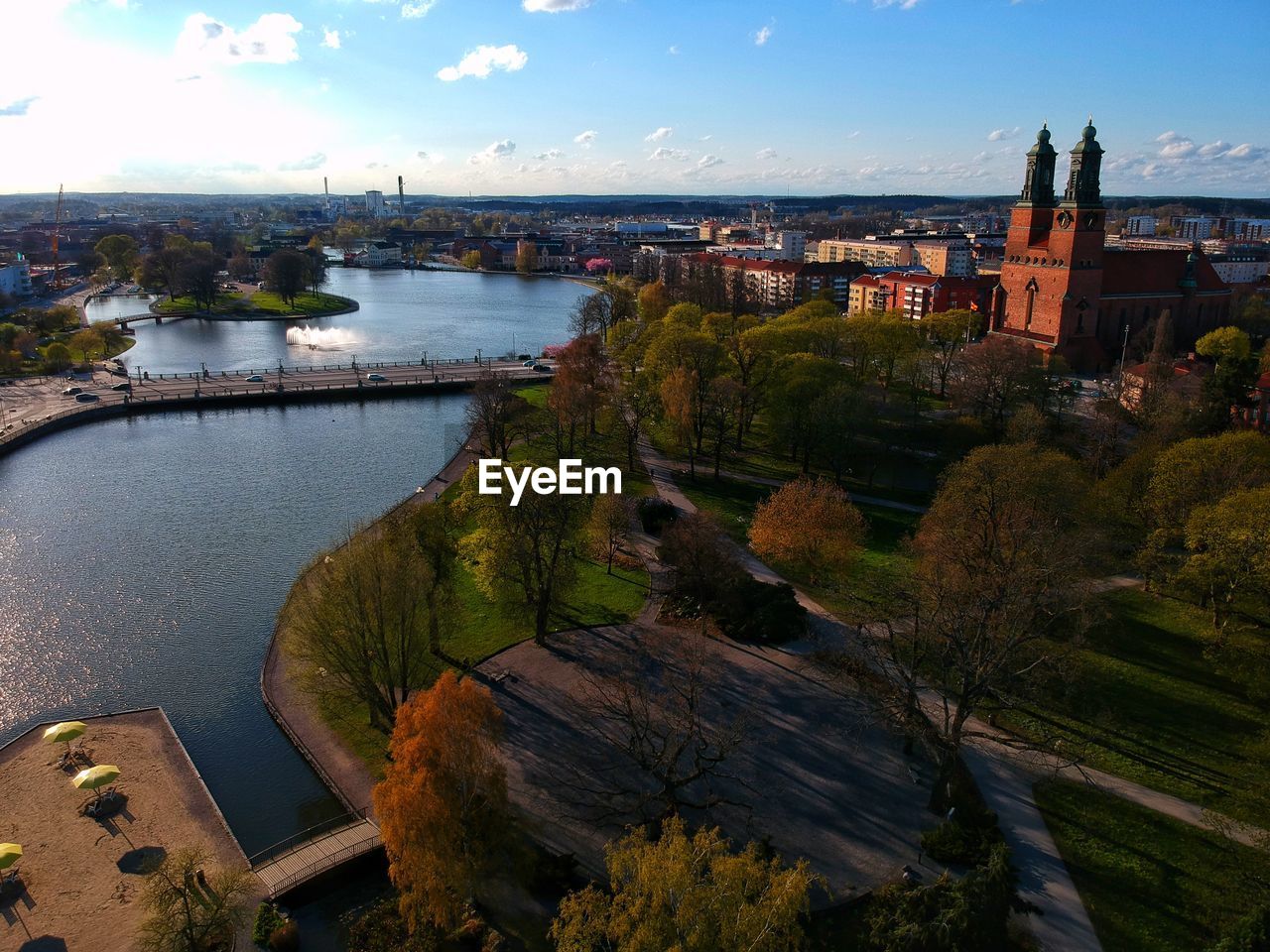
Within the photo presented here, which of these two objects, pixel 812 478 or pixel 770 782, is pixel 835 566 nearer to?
pixel 770 782

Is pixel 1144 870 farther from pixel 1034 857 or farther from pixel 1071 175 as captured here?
pixel 1071 175

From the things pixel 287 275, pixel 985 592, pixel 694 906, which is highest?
pixel 287 275

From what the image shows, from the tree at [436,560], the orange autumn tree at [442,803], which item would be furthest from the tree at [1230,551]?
the tree at [436,560]

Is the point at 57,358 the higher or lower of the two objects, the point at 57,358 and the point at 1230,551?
the lower

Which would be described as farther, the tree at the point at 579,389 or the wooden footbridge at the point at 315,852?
the tree at the point at 579,389

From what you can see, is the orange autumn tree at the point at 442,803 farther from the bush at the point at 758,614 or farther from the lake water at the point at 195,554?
the bush at the point at 758,614

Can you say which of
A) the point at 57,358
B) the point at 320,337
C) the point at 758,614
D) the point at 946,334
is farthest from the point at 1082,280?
the point at 57,358
